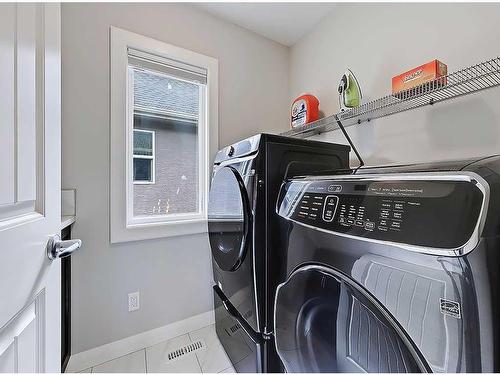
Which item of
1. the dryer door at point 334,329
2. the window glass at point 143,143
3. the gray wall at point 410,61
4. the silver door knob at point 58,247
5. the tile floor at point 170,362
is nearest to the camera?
the dryer door at point 334,329

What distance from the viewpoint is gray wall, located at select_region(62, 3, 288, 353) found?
53.9 inches

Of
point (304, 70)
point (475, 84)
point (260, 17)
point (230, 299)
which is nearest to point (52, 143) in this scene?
point (230, 299)

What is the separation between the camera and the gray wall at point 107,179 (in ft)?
4.49

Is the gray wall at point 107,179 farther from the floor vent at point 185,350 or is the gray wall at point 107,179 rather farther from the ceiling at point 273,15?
the floor vent at point 185,350

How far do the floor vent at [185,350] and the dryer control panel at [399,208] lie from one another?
4.33 feet

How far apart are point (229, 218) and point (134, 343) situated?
1.15 metres

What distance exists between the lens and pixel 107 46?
4.78ft

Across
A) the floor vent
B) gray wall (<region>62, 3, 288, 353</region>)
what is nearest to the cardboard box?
gray wall (<region>62, 3, 288, 353</region>)

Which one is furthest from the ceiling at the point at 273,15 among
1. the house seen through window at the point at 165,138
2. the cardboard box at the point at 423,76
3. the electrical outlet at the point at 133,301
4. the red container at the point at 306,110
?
the electrical outlet at the point at 133,301

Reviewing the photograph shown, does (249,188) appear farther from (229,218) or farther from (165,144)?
(165,144)

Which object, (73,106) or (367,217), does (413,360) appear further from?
(73,106)

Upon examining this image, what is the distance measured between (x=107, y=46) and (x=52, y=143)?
3.80ft

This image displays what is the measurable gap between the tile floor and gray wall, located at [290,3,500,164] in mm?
1593

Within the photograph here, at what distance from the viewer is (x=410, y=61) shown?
4.27 feet
